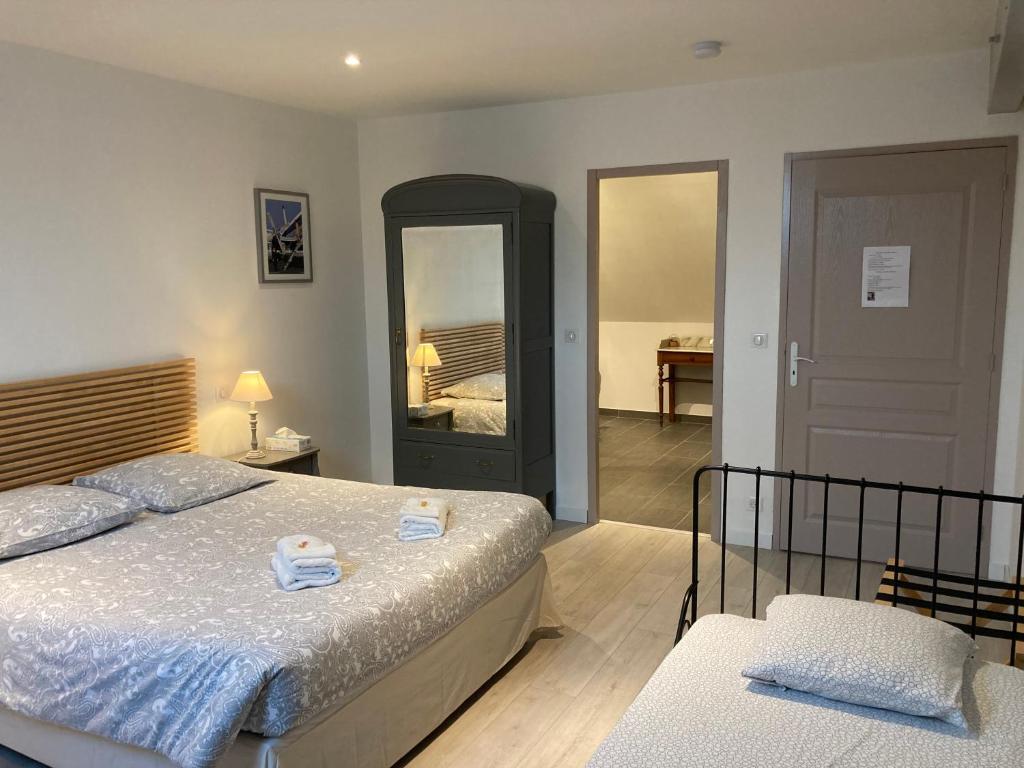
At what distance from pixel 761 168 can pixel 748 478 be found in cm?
165

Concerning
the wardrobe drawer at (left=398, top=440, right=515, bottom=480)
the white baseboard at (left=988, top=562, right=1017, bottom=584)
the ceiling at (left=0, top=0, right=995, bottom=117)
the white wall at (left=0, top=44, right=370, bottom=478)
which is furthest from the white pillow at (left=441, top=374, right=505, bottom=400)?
the white baseboard at (left=988, top=562, right=1017, bottom=584)

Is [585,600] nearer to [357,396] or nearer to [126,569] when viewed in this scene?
[126,569]

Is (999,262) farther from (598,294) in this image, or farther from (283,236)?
(283,236)

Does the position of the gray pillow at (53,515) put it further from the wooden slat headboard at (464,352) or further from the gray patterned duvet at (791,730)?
the gray patterned duvet at (791,730)

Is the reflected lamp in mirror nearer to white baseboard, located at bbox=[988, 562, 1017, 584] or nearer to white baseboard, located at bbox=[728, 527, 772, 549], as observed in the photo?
white baseboard, located at bbox=[728, 527, 772, 549]

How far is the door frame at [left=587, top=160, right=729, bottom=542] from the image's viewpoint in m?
4.43

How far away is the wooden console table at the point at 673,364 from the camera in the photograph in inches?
294

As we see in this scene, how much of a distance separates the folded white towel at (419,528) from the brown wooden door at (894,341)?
2.22 metres

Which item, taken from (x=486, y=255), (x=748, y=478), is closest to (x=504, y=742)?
(x=748, y=478)

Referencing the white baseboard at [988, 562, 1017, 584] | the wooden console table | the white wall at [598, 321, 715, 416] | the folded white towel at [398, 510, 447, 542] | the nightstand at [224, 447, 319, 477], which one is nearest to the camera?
the folded white towel at [398, 510, 447, 542]

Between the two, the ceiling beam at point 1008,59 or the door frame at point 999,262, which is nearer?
the ceiling beam at point 1008,59

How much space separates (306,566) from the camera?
260cm

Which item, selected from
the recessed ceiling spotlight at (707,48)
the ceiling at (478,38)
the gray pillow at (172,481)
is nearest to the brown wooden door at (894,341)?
the ceiling at (478,38)

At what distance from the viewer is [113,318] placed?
12.6 feet
